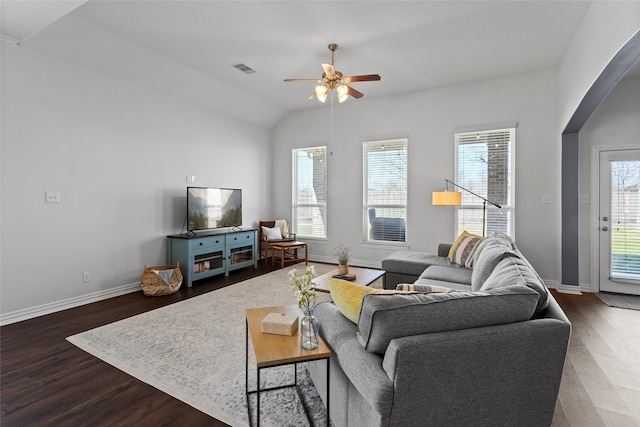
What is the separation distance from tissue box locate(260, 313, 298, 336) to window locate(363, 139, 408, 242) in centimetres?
425

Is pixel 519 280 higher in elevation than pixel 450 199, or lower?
lower

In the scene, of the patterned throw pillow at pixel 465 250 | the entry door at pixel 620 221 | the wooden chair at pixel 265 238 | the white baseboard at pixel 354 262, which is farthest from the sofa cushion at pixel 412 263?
the wooden chair at pixel 265 238

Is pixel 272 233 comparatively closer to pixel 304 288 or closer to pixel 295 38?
pixel 295 38

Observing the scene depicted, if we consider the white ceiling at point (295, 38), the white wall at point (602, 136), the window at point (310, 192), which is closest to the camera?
the white ceiling at point (295, 38)

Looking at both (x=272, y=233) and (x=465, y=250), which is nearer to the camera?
(x=465, y=250)

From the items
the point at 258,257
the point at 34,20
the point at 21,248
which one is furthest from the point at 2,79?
the point at 258,257

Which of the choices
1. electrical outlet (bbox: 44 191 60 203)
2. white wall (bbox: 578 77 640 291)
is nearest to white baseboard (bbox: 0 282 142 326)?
electrical outlet (bbox: 44 191 60 203)

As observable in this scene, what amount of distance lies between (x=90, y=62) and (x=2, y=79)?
2.94 ft

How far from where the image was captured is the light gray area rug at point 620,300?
153 inches

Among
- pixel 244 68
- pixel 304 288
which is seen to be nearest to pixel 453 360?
pixel 304 288

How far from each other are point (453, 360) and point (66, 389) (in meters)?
2.44

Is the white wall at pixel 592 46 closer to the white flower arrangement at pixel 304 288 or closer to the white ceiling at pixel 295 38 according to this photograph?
the white ceiling at pixel 295 38

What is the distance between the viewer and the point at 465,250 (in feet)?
12.9

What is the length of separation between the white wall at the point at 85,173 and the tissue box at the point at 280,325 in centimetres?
317
